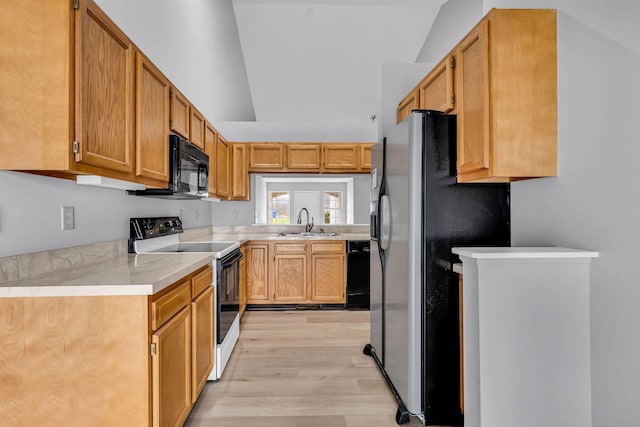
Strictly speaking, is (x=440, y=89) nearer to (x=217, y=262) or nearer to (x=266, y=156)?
(x=217, y=262)

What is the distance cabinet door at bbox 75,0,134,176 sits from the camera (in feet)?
4.46

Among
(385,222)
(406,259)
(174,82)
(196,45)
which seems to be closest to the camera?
(406,259)

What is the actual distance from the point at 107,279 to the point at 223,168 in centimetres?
264

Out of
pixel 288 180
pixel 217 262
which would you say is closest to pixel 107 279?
pixel 217 262

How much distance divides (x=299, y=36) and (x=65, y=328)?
478cm

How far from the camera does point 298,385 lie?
7.68 feet

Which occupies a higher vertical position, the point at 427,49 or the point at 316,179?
the point at 427,49

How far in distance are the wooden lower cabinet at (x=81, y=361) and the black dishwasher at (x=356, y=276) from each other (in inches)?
113

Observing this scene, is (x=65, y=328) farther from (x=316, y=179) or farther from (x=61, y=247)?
(x=316, y=179)

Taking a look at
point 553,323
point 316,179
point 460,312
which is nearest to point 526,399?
point 553,323

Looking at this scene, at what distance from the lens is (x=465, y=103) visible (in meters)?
1.83

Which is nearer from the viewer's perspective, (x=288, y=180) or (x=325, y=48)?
(x=288, y=180)

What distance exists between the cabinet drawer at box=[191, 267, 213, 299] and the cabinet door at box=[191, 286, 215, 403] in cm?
3

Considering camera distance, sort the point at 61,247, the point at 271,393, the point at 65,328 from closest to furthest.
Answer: the point at 65,328 < the point at 61,247 < the point at 271,393
